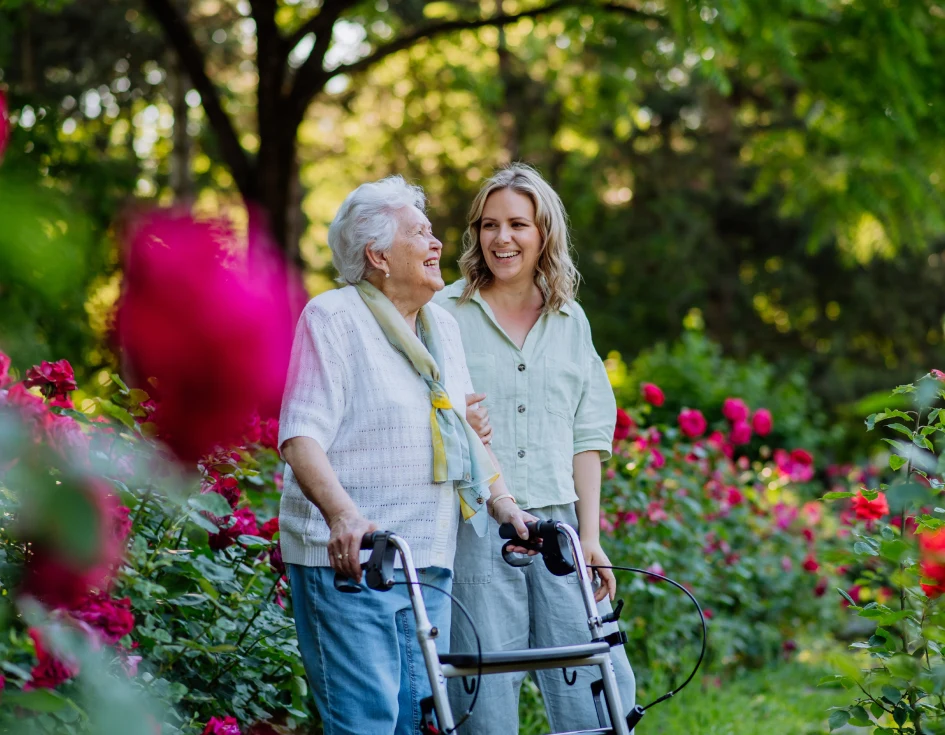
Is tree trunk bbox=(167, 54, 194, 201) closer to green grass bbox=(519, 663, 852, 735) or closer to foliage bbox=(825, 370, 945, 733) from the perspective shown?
green grass bbox=(519, 663, 852, 735)

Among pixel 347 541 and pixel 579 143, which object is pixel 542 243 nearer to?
pixel 347 541

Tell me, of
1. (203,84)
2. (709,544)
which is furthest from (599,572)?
(203,84)

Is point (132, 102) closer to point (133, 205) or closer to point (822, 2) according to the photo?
point (822, 2)

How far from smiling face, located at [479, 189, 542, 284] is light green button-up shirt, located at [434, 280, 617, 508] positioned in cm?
12

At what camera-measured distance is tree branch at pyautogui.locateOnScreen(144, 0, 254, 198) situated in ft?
23.2

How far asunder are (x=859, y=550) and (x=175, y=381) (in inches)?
87.4

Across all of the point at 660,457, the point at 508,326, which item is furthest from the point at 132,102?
the point at 508,326

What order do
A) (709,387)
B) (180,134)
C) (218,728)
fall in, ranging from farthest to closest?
(180,134), (709,387), (218,728)

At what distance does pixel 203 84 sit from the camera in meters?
7.31

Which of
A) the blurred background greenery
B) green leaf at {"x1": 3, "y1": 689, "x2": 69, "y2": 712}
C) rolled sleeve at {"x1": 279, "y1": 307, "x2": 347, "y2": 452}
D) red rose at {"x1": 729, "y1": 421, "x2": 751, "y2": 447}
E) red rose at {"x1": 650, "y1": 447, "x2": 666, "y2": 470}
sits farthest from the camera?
the blurred background greenery

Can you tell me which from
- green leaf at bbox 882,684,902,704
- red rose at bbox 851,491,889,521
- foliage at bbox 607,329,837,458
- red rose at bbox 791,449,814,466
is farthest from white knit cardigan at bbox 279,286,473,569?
foliage at bbox 607,329,837,458

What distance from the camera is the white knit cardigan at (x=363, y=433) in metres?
2.37

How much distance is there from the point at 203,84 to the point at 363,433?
5.53 m

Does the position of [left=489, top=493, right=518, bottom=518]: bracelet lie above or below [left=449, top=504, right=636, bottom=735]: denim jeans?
above
